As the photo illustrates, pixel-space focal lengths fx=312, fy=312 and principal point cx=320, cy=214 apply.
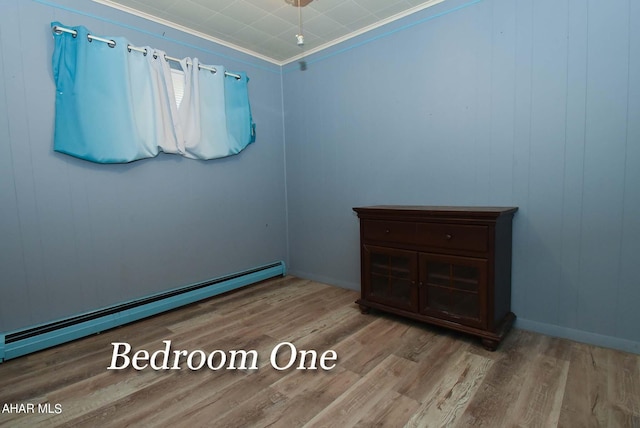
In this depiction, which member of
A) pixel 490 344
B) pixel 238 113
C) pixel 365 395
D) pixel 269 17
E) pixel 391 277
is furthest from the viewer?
pixel 238 113

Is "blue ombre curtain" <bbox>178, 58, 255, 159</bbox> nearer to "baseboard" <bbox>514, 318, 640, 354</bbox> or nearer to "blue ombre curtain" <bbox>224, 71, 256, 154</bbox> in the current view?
"blue ombre curtain" <bbox>224, 71, 256, 154</bbox>

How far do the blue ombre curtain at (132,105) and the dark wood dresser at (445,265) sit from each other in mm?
1563

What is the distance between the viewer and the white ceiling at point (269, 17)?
2316 mm

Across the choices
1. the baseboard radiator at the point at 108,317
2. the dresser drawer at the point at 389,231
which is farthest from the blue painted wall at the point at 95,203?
the dresser drawer at the point at 389,231

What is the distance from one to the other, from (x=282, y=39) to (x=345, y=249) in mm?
2054

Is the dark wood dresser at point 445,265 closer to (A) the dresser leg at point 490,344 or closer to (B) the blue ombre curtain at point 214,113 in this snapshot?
(A) the dresser leg at point 490,344

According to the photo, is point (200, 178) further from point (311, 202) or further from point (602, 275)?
point (602, 275)

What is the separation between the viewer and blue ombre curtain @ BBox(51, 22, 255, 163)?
6.72 feet

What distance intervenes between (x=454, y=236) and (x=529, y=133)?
32.9 inches

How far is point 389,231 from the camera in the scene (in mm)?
2227

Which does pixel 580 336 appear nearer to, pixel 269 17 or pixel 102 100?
pixel 269 17

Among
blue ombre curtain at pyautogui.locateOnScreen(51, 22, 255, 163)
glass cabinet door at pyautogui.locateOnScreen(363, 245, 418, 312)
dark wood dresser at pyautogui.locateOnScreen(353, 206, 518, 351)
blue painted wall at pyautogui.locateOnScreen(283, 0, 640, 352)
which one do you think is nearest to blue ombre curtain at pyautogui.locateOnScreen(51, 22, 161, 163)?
blue ombre curtain at pyautogui.locateOnScreen(51, 22, 255, 163)

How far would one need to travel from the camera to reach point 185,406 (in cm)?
145

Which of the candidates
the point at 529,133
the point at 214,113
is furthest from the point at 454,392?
the point at 214,113
